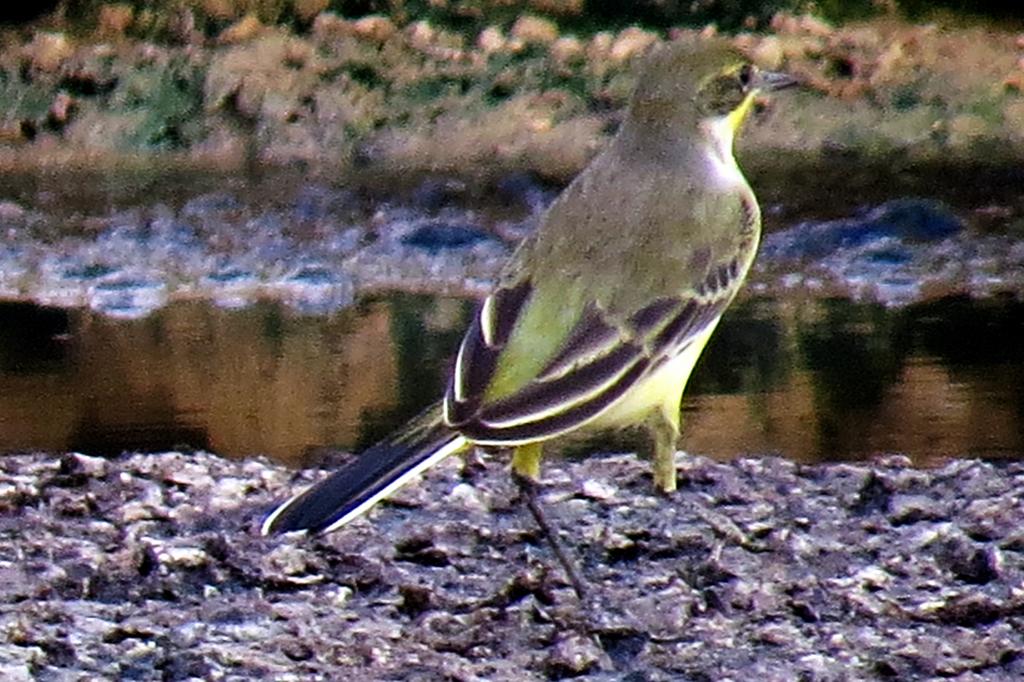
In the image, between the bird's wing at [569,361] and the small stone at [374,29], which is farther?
the small stone at [374,29]

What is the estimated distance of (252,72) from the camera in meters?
11.4

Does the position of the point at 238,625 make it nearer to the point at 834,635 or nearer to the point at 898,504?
the point at 834,635

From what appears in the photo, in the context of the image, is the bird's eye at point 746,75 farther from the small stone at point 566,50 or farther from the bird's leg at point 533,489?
the small stone at point 566,50

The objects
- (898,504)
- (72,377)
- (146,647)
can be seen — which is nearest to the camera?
(146,647)

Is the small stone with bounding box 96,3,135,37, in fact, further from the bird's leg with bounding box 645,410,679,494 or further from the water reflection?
the bird's leg with bounding box 645,410,679,494

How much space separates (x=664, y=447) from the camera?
6570mm

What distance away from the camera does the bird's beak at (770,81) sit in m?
6.96

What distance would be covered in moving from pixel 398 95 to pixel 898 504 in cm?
526

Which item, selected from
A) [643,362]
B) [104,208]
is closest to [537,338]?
[643,362]

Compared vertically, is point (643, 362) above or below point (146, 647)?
above

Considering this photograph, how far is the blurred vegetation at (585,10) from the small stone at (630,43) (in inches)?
3.7

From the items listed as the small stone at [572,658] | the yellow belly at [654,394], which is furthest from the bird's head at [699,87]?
the small stone at [572,658]

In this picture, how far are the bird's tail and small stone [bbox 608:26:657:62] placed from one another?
5.83m

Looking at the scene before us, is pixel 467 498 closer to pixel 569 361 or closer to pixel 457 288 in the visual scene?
pixel 569 361
